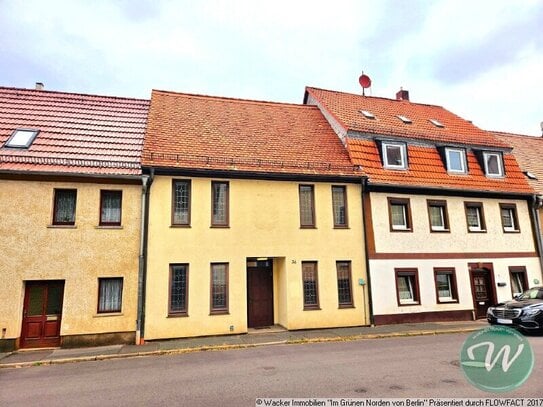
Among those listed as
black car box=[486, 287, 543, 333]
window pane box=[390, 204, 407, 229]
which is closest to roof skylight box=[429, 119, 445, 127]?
window pane box=[390, 204, 407, 229]

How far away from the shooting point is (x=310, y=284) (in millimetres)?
13742

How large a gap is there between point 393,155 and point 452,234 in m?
4.24

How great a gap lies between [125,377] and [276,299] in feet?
23.2

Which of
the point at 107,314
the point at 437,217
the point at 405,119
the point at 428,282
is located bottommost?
the point at 107,314

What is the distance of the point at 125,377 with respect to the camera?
8.06 meters

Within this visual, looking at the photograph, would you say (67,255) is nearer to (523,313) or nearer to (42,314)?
(42,314)

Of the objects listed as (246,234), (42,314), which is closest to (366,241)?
(246,234)

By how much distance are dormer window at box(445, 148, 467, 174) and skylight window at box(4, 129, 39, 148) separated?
17245 millimetres

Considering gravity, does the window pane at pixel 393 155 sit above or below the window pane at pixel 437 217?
above

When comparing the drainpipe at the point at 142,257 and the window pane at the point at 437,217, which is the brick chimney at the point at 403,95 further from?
the drainpipe at the point at 142,257

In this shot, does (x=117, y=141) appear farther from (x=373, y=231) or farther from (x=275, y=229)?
(x=373, y=231)

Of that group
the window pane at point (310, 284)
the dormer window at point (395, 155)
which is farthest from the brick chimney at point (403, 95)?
the window pane at point (310, 284)

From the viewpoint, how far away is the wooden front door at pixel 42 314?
11.3 meters

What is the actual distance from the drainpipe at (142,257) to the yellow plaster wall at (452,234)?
8.72 metres
